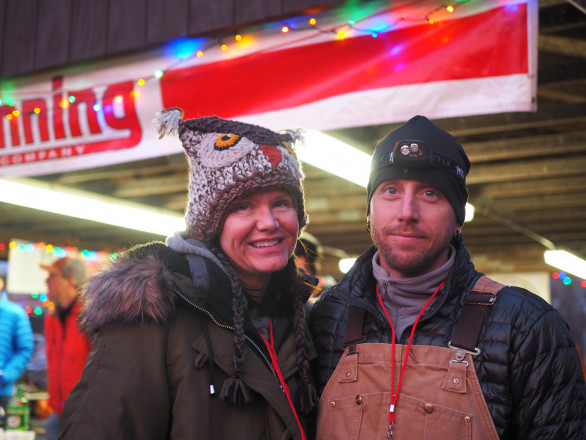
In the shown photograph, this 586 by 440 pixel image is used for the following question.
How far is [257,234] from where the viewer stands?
2.24 meters

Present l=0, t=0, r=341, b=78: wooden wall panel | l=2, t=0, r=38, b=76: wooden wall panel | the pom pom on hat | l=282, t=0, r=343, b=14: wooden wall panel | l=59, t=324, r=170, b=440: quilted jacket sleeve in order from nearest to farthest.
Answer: l=59, t=324, r=170, b=440: quilted jacket sleeve, the pom pom on hat, l=282, t=0, r=343, b=14: wooden wall panel, l=0, t=0, r=341, b=78: wooden wall panel, l=2, t=0, r=38, b=76: wooden wall panel

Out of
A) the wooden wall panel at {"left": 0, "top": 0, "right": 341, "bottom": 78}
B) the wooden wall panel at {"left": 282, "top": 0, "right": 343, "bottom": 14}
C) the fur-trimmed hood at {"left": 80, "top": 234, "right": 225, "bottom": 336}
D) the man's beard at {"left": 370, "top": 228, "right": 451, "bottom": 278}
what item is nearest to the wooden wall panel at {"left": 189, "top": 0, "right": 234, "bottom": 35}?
the wooden wall panel at {"left": 0, "top": 0, "right": 341, "bottom": 78}

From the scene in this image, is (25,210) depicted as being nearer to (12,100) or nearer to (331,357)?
(12,100)

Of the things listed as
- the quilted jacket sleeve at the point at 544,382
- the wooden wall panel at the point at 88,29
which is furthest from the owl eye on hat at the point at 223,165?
the wooden wall panel at the point at 88,29

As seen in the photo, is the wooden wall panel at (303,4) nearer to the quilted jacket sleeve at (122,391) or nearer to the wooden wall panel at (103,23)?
the wooden wall panel at (103,23)

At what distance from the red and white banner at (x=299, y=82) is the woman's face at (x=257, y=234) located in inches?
47.6

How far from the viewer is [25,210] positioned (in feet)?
25.2

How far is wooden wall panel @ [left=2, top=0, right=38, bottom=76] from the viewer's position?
4.47 meters

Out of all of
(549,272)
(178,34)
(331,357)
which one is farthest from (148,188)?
(549,272)

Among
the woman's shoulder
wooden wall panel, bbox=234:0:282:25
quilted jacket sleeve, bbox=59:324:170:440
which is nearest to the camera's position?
quilted jacket sleeve, bbox=59:324:170:440

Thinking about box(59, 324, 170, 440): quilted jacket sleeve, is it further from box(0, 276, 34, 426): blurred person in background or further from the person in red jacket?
box(0, 276, 34, 426): blurred person in background

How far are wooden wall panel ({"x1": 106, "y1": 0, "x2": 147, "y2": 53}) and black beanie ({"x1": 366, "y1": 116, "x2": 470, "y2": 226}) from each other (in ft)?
7.59

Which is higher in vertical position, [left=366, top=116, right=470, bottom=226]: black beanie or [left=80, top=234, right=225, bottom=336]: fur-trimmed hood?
[left=366, top=116, right=470, bottom=226]: black beanie

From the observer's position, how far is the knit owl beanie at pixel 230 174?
7.15ft
